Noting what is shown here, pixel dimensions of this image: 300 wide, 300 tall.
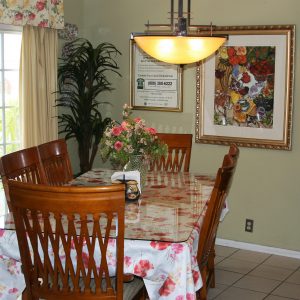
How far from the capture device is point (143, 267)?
104 inches

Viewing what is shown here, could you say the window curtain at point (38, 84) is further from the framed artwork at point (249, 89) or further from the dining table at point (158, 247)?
the dining table at point (158, 247)

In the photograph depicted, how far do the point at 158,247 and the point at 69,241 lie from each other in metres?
0.39

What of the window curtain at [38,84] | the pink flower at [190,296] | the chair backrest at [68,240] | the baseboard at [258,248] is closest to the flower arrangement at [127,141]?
the chair backrest at [68,240]

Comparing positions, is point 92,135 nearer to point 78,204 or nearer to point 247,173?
point 247,173

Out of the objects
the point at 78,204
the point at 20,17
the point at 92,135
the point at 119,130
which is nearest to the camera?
the point at 78,204

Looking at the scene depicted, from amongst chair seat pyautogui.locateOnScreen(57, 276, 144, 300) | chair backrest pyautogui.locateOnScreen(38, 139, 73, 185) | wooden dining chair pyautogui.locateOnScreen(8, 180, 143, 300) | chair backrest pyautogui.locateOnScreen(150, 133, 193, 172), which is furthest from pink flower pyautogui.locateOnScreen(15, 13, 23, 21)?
chair seat pyautogui.locateOnScreen(57, 276, 144, 300)

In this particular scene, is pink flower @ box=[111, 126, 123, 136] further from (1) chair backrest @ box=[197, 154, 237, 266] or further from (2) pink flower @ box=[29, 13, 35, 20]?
(2) pink flower @ box=[29, 13, 35, 20]

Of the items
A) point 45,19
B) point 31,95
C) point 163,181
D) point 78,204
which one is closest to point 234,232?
point 163,181

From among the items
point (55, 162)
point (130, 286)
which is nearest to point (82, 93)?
point (55, 162)

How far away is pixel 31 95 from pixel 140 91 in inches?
40.1

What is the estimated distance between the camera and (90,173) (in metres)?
4.09

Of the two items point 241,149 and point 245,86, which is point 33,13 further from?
point 241,149

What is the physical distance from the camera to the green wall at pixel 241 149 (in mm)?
4652

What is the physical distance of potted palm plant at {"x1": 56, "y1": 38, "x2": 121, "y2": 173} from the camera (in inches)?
200
